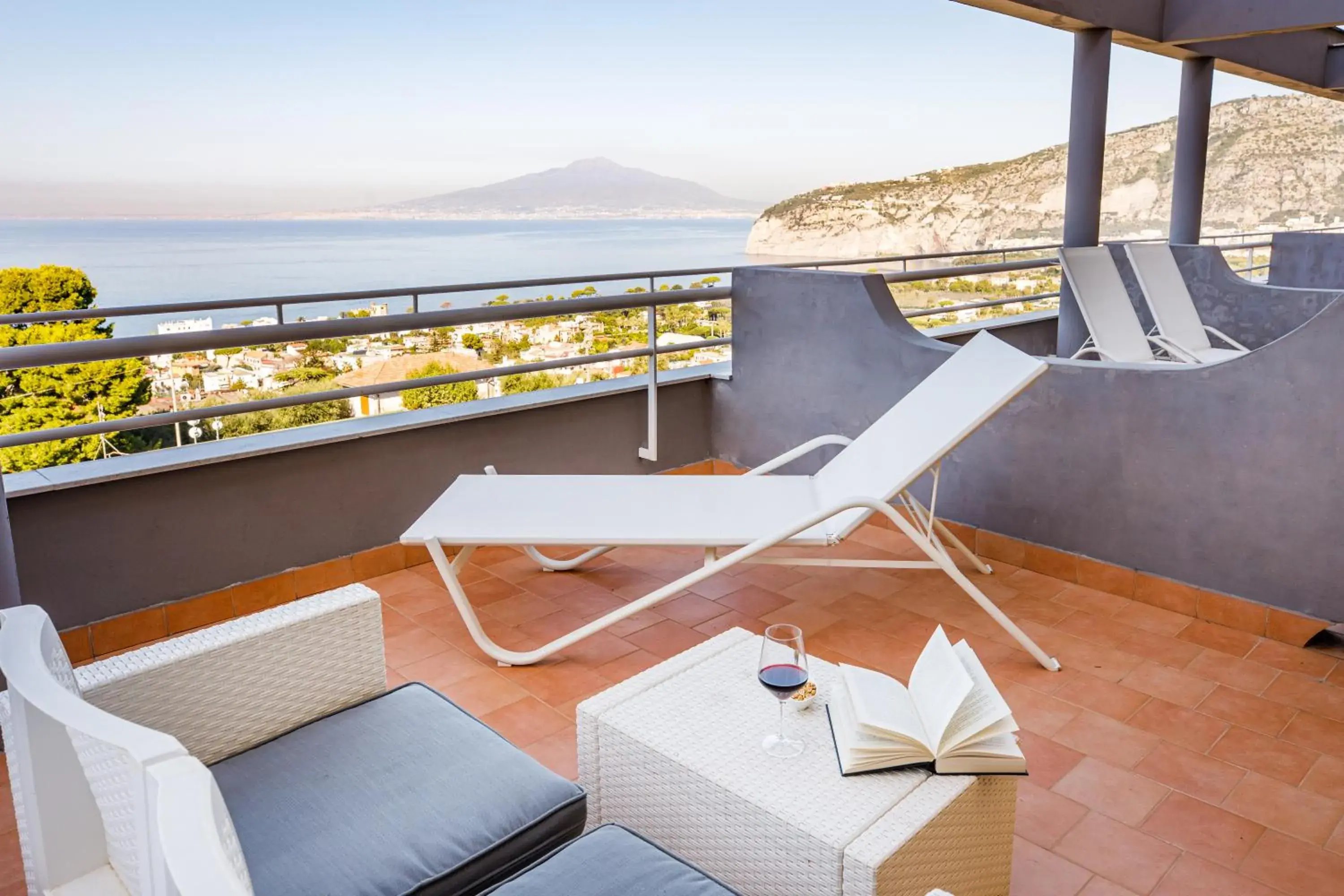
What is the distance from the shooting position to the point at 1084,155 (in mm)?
6352

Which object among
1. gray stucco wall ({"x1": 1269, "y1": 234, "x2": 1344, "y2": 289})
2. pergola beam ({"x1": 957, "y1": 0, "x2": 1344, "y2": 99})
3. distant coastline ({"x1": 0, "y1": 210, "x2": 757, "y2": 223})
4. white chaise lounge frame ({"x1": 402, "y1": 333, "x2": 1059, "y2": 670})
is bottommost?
white chaise lounge frame ({"x1": 402, "y1": 333, "x2": 1059, "y2": 670})

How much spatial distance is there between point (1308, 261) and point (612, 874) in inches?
242

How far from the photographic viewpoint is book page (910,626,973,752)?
146 centimetres

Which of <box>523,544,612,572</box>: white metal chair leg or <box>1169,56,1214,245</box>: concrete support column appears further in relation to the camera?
<box>1169,56,1214,245</box>: concrete support column

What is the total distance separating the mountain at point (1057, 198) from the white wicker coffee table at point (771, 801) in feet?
44.8

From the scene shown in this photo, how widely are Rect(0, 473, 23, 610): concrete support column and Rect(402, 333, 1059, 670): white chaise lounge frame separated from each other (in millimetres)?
900

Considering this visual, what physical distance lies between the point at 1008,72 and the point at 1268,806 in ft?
70.5

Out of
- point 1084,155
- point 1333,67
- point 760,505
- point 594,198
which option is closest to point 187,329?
point 760,505

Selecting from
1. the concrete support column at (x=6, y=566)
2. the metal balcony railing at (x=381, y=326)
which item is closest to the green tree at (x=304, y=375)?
the metal balcony railing at (x=381, y=326)

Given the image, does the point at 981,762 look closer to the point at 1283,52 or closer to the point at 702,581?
the point at 702,581

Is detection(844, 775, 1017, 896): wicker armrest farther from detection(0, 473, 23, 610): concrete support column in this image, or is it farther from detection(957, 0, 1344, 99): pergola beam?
detection(957, 0, 1344, 99): pergola beam

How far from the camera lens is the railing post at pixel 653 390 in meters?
3.81

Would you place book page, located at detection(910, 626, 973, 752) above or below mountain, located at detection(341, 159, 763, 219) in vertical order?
below

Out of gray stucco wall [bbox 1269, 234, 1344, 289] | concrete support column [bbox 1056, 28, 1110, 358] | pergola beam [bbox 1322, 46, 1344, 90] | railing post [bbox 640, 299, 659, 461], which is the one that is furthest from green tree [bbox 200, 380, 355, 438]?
pergola beam [bbox 1322, 46, 1344, 90]
